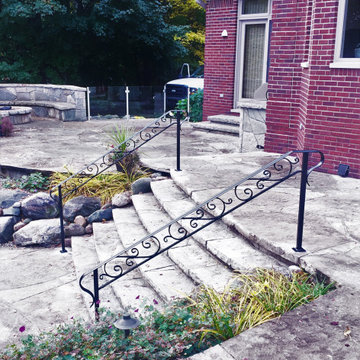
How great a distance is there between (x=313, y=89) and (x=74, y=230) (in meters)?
3.84

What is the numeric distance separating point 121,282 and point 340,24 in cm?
431

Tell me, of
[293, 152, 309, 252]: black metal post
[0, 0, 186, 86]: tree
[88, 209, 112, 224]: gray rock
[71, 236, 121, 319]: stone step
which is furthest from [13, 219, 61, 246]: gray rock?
[0, 0, 186, 86]: tree

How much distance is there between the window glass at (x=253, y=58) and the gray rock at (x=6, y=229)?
259 inches

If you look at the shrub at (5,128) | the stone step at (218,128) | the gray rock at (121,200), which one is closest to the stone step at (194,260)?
the gray rock at (121,200)

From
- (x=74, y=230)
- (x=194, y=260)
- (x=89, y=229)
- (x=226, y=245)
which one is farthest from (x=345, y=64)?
(x=74, y=230)

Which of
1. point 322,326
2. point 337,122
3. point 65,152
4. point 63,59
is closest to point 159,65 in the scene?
point 63,59

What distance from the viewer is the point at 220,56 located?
1116 centimetres

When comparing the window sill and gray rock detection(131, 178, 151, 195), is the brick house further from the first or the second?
gray rock detection(131, 178, 151, 195)

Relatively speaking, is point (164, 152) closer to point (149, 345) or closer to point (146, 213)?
point (146, 213)

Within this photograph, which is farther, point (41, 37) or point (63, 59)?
point (63, 59)

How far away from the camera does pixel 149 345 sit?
2840mm

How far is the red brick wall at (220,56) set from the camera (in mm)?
10766

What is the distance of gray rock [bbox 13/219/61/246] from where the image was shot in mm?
6113

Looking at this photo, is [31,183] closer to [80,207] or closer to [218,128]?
[80,207]
